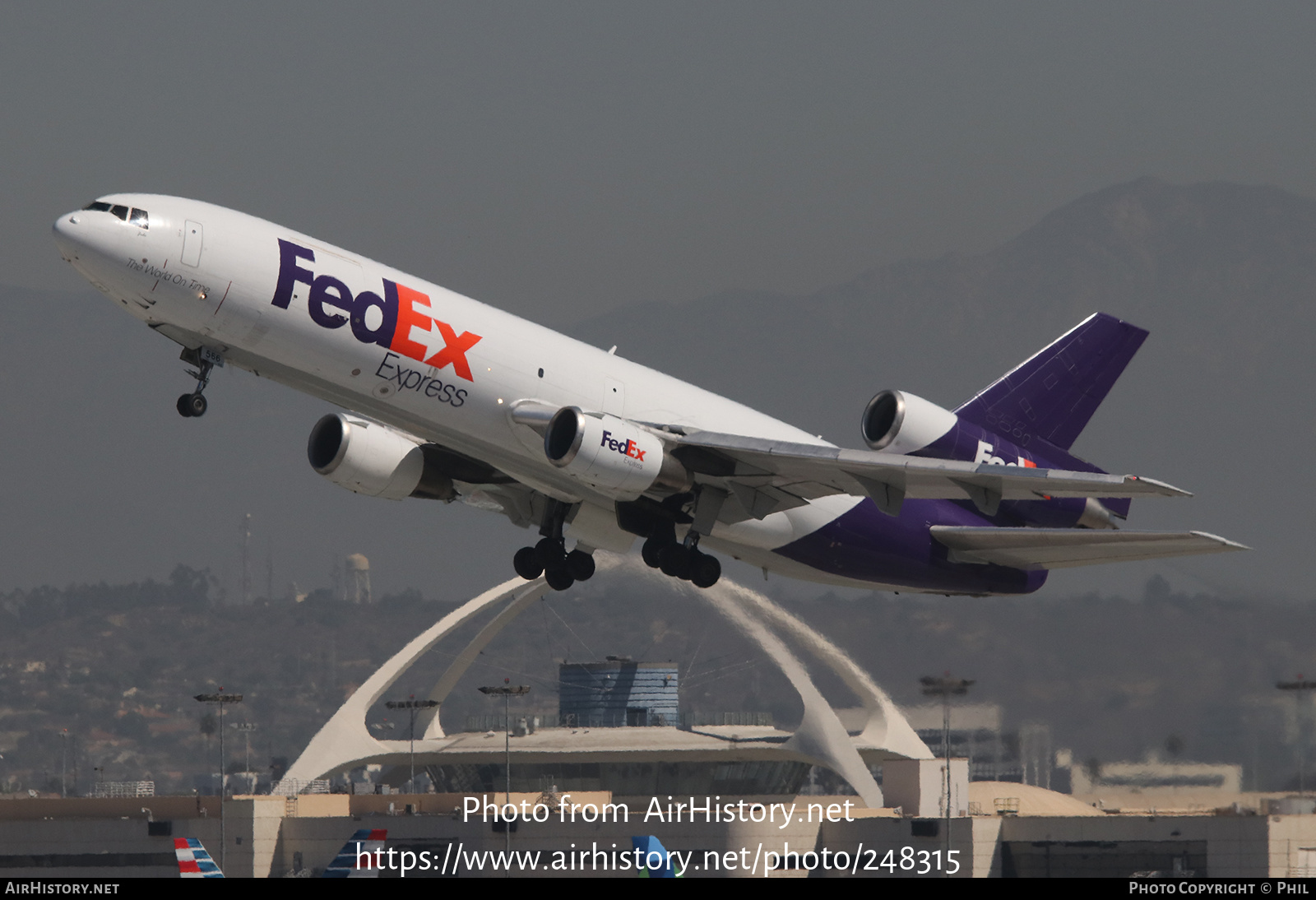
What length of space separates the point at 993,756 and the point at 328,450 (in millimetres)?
40480

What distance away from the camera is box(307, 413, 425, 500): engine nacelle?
41562 millimetres

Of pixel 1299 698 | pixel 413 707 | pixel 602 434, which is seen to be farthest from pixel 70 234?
pixel 413 707

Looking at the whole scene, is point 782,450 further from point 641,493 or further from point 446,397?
point 446,397

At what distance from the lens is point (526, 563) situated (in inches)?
1751

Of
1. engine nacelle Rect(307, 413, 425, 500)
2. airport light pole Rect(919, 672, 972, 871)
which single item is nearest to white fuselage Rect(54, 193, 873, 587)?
engine nacelle Rect(307, 413, 425, 500)

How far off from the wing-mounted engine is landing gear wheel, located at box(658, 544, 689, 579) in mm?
4243

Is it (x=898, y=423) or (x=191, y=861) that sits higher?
(x=898, y=423)

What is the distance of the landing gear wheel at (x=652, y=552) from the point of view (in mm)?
41719

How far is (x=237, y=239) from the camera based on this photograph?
36.0m

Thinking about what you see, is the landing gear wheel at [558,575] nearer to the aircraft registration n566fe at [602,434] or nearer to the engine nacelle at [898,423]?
the aircraft registration n566fe at [602,434]

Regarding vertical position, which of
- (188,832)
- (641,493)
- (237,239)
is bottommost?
(188,832)

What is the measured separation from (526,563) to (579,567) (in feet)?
4.31

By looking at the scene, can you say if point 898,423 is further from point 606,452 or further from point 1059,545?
point 606,452

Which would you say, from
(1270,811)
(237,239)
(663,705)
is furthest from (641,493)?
(663,705)
